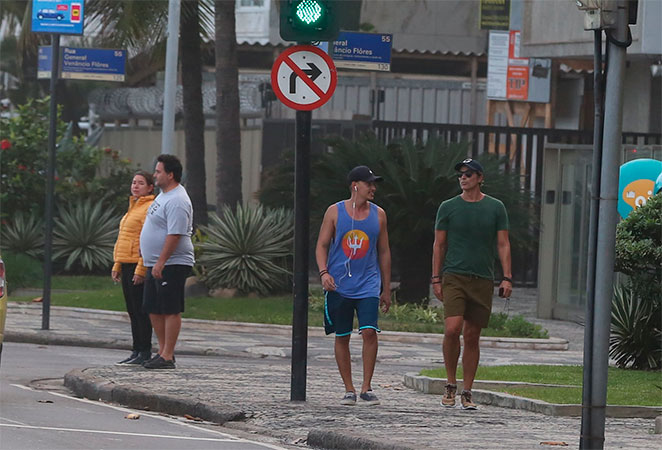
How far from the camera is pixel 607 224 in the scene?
808 centimetres

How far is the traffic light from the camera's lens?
34.6 ft

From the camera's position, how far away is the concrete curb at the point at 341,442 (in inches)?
335

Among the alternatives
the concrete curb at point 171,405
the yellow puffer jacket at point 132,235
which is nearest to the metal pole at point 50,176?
the yellow puffer jacket at point 132,235

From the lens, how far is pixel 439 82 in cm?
3431

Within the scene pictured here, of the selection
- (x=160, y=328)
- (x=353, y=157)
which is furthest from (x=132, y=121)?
(x=160, y=328)

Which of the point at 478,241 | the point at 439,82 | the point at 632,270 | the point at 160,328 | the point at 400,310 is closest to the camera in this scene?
the point at 478,241

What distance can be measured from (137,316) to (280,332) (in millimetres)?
4722

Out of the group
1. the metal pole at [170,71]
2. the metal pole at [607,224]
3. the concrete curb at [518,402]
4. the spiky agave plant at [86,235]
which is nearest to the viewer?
the metal pole at [607,224]

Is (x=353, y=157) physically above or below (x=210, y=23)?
below

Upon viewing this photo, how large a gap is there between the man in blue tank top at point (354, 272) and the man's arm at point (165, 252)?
1958 mm

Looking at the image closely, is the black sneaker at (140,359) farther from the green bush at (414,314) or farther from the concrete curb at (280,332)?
the green bush at (414,314)

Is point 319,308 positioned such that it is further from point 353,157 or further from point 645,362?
point 645,362

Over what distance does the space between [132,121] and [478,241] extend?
68.3ft

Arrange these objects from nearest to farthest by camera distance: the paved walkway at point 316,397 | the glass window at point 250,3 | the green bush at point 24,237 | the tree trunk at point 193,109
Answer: the paved walkway at point 316,397, the tree trunk at point 193,109, the green bush at point 24,237, the glass window at point 250,3
